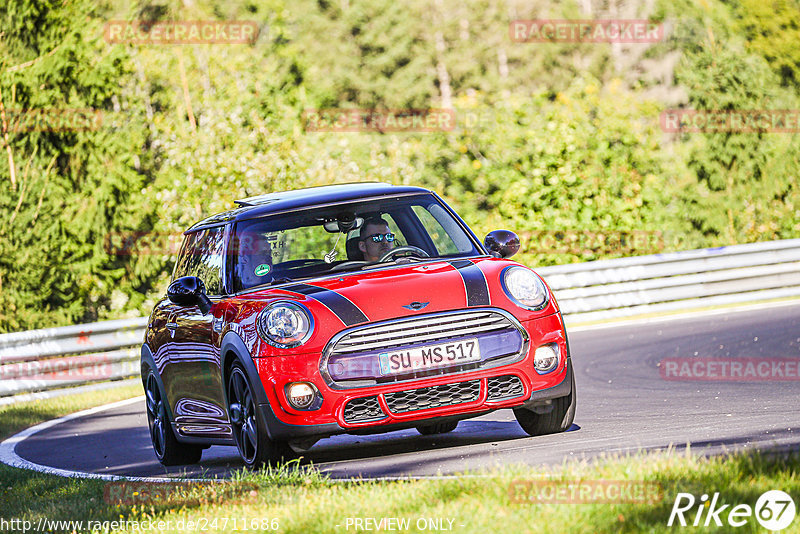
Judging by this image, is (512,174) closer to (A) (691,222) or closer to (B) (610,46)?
(A) (691,222)

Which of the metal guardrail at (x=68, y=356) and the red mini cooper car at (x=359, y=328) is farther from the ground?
the red mini cooper car at (x=359, y=328)

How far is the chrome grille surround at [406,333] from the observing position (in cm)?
723

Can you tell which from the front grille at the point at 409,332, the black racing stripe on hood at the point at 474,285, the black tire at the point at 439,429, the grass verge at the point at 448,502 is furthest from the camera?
the black tire at the point at 439,429

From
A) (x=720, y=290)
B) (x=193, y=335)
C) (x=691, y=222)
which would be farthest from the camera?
(x=691, y=222)

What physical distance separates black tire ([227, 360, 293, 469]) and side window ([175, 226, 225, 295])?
0.85 m

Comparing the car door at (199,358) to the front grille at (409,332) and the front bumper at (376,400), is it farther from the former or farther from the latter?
the front grille at (409,332)

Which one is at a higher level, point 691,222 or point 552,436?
point 552,436

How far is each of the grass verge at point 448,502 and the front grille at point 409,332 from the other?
79cm

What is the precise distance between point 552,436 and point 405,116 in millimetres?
58464

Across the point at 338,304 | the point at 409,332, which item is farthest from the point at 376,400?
the point at 338,304

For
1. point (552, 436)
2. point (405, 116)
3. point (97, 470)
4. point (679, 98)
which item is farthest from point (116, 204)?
point (679, 98)

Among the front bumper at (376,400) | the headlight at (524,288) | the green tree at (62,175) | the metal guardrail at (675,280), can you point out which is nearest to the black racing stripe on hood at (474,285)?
the headlight at (524,288)

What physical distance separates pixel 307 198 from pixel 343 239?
1.27 feet

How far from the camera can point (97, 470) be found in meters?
9.73
